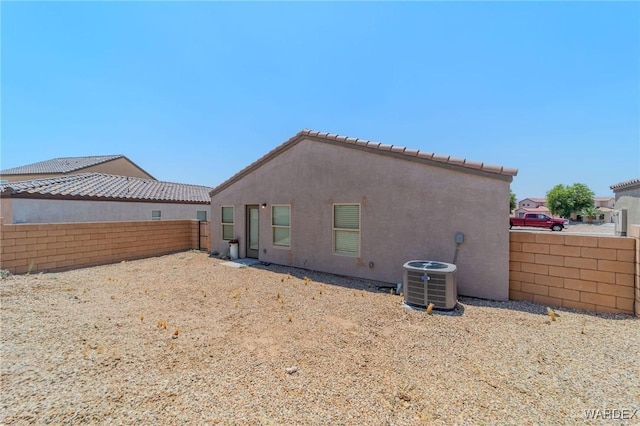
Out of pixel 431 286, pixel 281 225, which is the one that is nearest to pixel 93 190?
pixel 281 225

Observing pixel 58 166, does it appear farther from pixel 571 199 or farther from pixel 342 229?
pixel 571 199

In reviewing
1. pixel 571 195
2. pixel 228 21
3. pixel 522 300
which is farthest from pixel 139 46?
pixel 571 195

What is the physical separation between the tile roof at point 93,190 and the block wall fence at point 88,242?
3492mm

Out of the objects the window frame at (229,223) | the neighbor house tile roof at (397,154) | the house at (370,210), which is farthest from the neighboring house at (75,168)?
A: the neighbor house tile roof at (397,154)

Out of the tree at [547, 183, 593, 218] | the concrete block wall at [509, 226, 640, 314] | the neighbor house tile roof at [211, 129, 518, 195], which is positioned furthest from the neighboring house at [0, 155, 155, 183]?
the tree at [547, 183, 593, 218]

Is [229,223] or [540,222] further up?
[229,223]

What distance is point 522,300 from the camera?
5.79 meters

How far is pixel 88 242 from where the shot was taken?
31.7ft

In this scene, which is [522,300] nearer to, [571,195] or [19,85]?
[19,85]

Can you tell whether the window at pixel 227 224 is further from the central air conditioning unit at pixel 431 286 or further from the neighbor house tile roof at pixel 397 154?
the central air conditioning unit at pixel 431 286

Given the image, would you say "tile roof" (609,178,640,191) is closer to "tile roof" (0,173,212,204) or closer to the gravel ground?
the gravel ground

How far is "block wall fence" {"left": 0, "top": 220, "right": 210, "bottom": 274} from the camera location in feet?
26.5

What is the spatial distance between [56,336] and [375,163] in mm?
7561

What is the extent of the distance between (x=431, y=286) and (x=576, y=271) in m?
3.01
